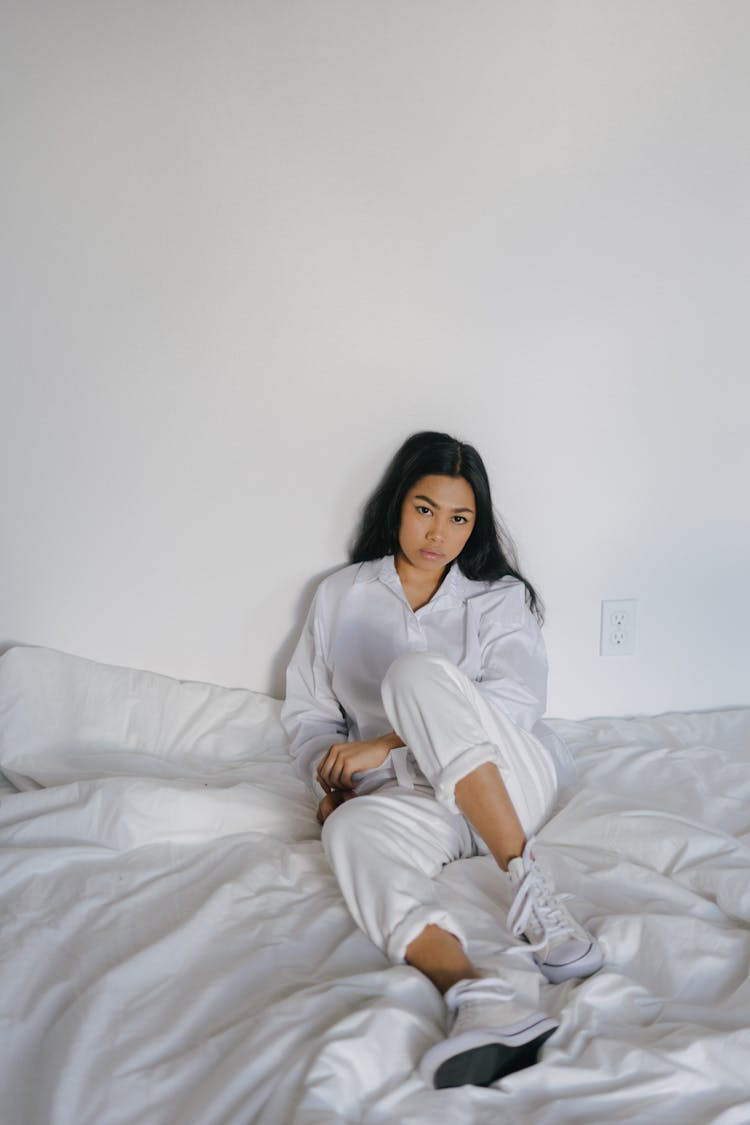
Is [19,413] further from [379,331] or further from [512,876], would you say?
[512,876]

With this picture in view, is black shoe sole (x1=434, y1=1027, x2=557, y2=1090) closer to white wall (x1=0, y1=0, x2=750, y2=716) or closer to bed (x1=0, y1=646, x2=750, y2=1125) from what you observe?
bed (x1=0, y1=646, x2=750, y2=1125)

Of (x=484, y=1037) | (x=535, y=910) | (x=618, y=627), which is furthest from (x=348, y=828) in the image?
(x=618, y=627)

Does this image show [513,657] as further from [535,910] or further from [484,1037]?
[484,1037]

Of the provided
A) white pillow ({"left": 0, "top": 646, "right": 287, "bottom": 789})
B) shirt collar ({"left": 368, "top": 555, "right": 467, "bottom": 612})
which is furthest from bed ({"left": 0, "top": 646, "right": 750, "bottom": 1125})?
shirt collar ({"left": 368, "top": 555, "right": 467, "bottom": 612})

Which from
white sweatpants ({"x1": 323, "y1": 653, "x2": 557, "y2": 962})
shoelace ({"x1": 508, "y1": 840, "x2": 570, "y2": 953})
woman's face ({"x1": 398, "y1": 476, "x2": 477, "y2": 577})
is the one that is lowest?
shoelace ({"x1": 508, "y1": 840, "x2": 570, "y2": 953})

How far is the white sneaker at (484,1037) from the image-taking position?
922 mm

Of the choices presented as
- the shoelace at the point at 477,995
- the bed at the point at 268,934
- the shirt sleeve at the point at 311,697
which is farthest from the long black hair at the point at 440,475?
the shoelace at the point at 477,995

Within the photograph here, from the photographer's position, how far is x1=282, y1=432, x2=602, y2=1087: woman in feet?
3.59

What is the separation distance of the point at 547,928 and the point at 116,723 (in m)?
0.87

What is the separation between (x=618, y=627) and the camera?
1.86m

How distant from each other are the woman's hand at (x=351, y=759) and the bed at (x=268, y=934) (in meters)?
0.10

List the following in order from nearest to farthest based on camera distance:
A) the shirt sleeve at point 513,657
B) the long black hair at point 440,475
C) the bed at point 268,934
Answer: the bed at point 268,934 → the shirt sleeve at point 513,657 → the long black hair at point 440,475

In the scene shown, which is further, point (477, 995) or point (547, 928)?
point (547, 928)

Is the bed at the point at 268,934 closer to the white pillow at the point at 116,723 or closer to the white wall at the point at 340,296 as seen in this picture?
the white pillow at the point at 116,723
